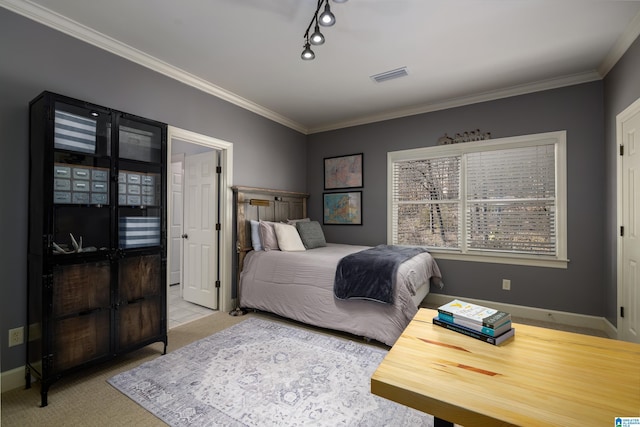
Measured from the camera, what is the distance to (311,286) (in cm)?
302

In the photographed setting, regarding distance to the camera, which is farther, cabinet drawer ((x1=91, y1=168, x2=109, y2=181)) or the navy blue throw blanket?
the navy blue throw blanket

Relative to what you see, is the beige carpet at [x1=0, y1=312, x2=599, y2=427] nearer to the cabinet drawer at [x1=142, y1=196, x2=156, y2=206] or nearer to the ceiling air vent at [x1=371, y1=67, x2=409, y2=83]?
the cabinet drawer at [x1=142, y1=196, x2=156, y2=206]

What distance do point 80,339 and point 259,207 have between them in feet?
7.71

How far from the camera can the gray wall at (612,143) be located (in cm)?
240

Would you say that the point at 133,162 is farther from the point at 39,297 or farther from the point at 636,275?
the point at 636,275

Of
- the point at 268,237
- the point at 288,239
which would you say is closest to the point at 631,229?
the point at 288,239

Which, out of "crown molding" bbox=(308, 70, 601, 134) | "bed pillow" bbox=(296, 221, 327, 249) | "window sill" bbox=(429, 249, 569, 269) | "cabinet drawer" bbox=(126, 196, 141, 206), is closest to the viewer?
"cabinet drawer" bbox=(126, 196, 141, 206)

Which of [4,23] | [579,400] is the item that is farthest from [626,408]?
[4,23]

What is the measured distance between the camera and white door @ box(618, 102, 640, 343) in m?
2.30

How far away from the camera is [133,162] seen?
2.33m

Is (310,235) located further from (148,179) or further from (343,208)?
(148,179)

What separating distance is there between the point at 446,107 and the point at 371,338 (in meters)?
3.07

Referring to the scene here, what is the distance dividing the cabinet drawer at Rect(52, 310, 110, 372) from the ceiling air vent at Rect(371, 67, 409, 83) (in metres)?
3.35

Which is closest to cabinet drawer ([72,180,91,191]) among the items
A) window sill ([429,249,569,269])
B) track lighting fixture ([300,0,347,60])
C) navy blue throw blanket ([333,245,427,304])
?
track lighting fixture ([300,0,347,60])
